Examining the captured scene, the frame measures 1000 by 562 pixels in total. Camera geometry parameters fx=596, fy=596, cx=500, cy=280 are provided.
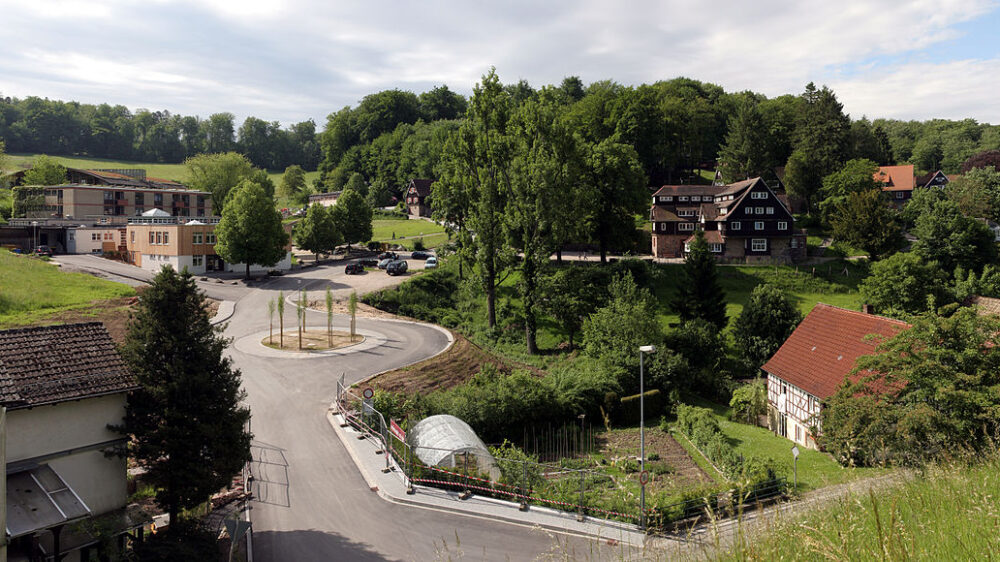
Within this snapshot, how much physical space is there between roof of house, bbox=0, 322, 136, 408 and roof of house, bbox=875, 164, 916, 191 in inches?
3850

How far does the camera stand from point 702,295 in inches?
1893

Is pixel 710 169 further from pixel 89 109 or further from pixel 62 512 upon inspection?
pixel 89 109

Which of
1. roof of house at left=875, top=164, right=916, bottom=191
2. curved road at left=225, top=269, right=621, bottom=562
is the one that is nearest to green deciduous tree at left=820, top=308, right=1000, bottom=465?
curved road at left=225, top=269, right=621, bottom=562

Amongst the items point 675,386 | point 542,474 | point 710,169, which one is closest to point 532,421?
point 542,474

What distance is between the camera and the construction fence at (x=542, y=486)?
17875 millimetres

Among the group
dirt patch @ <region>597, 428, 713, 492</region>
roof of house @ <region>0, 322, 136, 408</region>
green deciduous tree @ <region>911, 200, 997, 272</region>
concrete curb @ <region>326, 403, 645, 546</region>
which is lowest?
dirt patch @ <region>597, 428, 713, 492</region>

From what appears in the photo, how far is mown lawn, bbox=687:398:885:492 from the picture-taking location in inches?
824

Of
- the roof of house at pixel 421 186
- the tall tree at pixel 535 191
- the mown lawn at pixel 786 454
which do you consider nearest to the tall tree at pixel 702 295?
the tall tree at pixel 535 191

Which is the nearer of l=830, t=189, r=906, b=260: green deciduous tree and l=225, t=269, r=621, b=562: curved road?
l=225, t=269, r=621, b=562: curved road

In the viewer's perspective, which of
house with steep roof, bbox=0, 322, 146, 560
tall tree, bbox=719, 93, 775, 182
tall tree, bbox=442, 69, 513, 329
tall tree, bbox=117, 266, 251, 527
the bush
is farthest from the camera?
tall tree, bbox=719, 93, 775, 182

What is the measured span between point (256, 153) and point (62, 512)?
17287 centimetres

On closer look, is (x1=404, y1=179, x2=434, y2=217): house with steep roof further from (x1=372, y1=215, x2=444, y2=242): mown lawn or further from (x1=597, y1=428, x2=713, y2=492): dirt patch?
(x1=597, y1=428, x2=713, y2=492): dirt patch

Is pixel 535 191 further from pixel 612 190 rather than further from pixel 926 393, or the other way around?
pixel 926 393

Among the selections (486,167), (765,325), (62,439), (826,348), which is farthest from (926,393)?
(486,167)
